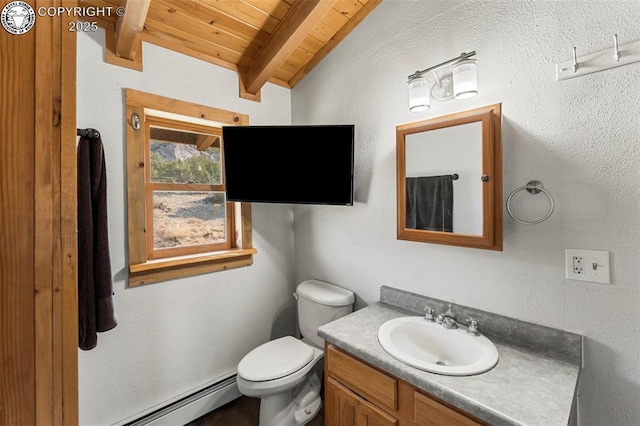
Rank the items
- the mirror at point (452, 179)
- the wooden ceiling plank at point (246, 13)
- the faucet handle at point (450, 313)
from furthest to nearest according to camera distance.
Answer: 1. the wooden ceiling plank at point (246, 13)
2. the faucet handle at point (450, 313)
3. the mirror at point (452, 179)

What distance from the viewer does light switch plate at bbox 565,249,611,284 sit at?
1.02m

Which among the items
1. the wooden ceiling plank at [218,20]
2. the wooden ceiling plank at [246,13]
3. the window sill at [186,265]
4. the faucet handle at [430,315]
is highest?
the wooden ceiling plank at [246,13]

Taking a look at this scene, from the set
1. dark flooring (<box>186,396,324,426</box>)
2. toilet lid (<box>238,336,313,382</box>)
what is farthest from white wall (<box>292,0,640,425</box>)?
dark flooring (<box>186,396,324,426</box>)

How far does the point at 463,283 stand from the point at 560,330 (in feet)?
1.26

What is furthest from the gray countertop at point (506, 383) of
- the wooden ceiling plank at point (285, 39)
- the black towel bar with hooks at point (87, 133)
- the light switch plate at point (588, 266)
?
the wooden ceiling plank at point (285, 39)

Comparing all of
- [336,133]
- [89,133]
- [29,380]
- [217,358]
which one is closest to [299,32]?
[336,133]

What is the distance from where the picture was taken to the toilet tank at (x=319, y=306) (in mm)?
1798

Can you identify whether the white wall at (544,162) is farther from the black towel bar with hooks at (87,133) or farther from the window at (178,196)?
the black towel bar with hooks at (87,133)

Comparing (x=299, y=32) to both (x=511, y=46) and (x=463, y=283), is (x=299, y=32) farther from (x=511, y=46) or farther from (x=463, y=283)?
(x=463, y=283)

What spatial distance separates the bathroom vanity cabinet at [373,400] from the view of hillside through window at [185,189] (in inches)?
46.6

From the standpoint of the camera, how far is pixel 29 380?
49cm

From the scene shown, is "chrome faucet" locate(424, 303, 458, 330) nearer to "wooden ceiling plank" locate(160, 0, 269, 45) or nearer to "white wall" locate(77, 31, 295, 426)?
"white wall" locate(77, 31, 295, 426)

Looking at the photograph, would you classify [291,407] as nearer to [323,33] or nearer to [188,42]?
[188,42]

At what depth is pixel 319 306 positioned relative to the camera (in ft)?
→ 6.05
